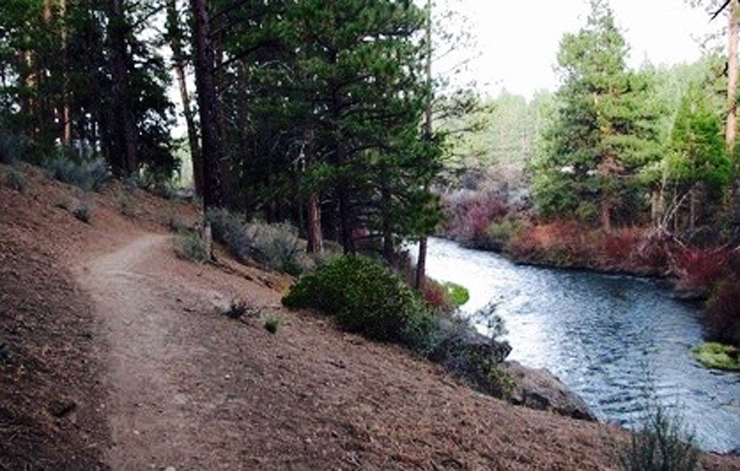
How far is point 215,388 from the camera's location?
5.18 m

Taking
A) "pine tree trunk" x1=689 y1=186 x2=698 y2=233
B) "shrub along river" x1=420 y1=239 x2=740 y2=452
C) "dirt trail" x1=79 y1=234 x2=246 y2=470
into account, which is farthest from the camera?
"pine tree trunk" x1=689 y1=186 x2=698 y2=233

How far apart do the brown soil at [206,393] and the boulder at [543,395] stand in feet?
7.70

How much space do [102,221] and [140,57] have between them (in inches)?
441

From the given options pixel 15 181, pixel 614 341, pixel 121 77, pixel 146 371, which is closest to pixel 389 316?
pixel 146 371

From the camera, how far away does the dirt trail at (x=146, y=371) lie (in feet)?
13.3

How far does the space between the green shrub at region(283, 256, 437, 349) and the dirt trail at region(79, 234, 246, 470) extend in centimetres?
212

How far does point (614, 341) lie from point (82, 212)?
545 inches

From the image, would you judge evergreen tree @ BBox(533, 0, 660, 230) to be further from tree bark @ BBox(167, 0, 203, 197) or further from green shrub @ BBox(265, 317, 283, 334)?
green shrub @ BBox(265, 317, 283, 334)

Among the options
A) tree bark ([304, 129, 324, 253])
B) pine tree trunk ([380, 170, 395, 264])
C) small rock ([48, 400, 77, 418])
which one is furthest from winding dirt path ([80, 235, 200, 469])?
tree bark ([304, 129, 324, 253])

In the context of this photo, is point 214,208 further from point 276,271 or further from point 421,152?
point 421,152

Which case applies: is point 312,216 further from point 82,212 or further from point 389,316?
point 389,316

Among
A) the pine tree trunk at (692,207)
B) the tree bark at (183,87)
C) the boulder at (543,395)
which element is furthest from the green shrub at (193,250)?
the pine tree trunk at (692,207)

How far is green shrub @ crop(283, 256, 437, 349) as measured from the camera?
871 centimetres

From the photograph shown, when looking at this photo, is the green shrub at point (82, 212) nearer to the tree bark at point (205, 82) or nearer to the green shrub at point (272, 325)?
the tree bark at point (205, 82)
